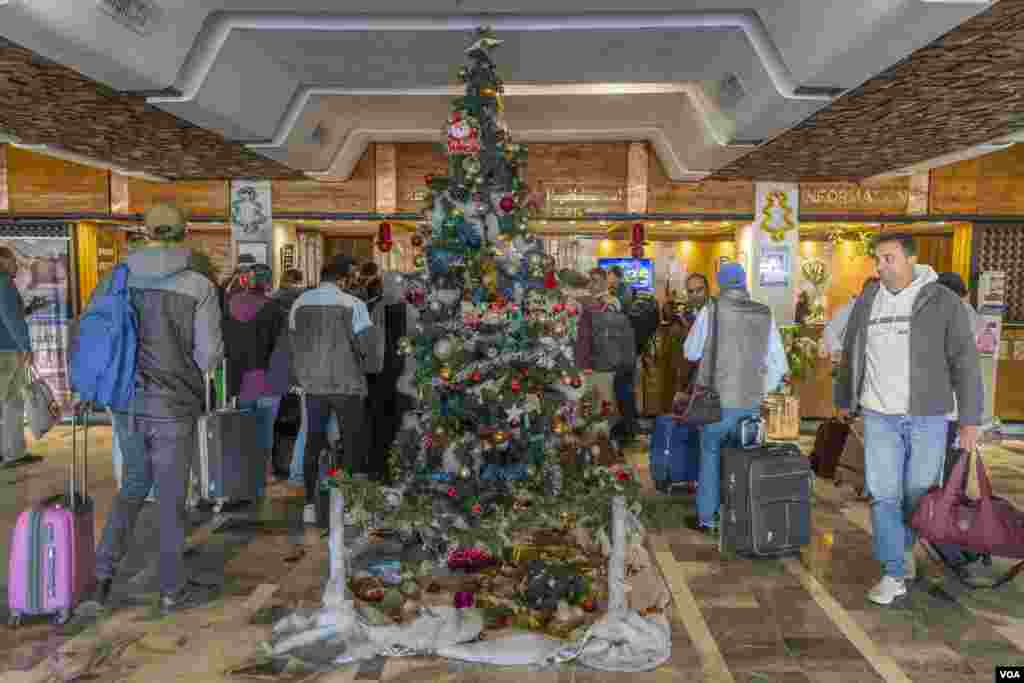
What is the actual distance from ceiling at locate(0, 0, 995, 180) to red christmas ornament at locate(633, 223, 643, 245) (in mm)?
1282

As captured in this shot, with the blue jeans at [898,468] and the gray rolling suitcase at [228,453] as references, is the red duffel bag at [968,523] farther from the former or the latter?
the gray rolling suitcase at [228,453]

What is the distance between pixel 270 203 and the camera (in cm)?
941

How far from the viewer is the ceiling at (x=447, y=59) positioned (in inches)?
166

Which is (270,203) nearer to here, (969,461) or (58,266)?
(58,266)

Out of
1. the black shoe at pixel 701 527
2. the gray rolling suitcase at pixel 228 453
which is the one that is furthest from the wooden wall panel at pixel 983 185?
the gray rolling suitcase at pixel 228 453

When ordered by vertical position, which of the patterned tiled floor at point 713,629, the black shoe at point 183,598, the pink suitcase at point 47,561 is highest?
the pink suitcase at point 47,561

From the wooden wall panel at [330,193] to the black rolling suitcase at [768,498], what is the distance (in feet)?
21.3

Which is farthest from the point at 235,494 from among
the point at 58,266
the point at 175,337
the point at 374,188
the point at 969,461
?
the point at 58,266

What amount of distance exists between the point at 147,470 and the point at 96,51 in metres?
2.42

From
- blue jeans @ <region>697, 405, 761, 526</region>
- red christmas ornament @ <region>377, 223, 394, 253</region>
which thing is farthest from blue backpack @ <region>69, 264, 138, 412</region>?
red christmas ornament @ <region>377, 223, 394, 253</region>

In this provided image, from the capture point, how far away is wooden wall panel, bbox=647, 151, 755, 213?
30.7 feet

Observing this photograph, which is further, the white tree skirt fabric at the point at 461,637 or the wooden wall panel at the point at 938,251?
the wooden wall panel at the point at 938,251

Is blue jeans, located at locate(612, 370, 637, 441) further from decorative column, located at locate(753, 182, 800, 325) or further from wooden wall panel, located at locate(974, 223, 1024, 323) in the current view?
wooden wall panel, located at locate(974, 223, 1024, 323)

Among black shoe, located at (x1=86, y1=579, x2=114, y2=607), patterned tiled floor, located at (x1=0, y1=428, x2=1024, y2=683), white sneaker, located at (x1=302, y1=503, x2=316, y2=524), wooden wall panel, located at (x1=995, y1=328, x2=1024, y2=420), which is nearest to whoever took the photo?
patterned tiled floor, located at (x1=0, y1=428, x2=1024, y2=683)
